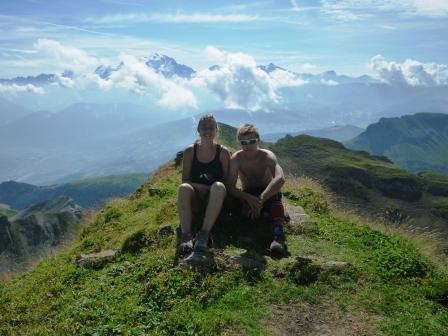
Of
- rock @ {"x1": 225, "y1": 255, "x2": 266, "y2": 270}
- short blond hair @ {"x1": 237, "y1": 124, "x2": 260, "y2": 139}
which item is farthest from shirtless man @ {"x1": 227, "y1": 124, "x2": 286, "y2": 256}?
rock @ {"x1": 225, "y1": 255, "x2": 266, "y2": 270}

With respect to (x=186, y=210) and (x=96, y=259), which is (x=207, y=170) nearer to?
(x=186, y=210)

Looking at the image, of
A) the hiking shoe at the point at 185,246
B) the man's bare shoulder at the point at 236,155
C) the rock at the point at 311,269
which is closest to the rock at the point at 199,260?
the hiking shoe at the point at 185,246

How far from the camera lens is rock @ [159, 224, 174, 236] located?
12856mm

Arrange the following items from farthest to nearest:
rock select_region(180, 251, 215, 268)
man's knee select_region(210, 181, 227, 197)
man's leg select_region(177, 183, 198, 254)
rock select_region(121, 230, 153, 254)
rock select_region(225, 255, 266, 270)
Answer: rock select_region(121, 230, 153, 254), man's knee select_region(210, 181, 227, 197), man's leg select_region(177, 183, 198, 254), rock select_region(225, 255, 266, 270), rock select_region(180, 251, 215, 268)

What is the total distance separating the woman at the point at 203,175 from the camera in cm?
1145

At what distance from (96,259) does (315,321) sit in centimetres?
675

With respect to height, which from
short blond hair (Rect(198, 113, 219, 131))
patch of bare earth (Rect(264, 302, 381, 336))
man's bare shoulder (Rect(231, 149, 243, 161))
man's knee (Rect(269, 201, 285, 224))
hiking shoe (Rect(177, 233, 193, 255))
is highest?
short blond hair (Rect(198, 113, 219, 131))

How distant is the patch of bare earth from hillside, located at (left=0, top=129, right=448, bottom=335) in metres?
0.02

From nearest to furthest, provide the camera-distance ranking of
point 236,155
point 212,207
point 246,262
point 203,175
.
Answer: point 246,262 → point 212,207 → point 203,175 → point 236,155

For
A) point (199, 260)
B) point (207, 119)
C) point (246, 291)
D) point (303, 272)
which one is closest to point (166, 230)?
point (199, 260)

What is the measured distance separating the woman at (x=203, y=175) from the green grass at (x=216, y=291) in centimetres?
121

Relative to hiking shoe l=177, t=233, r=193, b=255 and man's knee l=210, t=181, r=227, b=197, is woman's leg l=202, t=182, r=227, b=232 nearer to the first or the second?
man's knee l=210, t=181, r=227, b=197

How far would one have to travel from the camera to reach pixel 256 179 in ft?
42.3

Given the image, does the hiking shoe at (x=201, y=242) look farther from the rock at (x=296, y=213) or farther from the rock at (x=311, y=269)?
the rock at (x=296, y=213)
